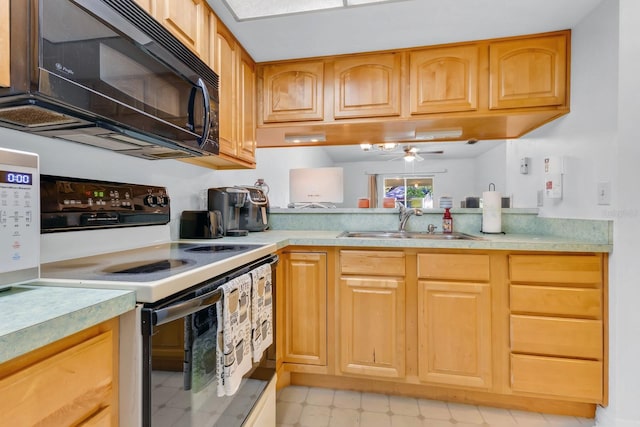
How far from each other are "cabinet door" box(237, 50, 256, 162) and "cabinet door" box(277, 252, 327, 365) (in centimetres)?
73

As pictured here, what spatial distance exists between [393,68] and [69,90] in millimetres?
1731

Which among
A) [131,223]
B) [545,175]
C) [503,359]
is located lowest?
[503,359]

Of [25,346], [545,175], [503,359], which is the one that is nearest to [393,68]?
[545,175]

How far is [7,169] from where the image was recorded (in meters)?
0.67

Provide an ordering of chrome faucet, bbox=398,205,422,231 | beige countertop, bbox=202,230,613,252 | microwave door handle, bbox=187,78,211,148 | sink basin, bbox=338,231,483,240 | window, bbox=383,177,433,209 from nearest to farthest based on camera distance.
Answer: microwave door handle, bbox=187,78,211,148 → beige countertop, bbox=202,230,613,252 → sink basin, bbox=338,231,483,240 → chrome faucet, bbox=398,205,422,231 → window, bbox=383,177,433,209

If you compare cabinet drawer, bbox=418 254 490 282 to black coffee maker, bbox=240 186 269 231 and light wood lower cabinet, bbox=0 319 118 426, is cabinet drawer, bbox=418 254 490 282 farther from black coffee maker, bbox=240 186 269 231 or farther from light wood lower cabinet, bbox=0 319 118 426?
light wood lower cabinet, bbox=0 319 118 426

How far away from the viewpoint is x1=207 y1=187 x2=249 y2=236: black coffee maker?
6.23 feet

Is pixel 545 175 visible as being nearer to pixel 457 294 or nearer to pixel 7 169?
pixel 457 294

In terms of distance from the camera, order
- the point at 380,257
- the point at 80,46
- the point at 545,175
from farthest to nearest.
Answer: the point at 545,175 → the point at 380,257 → the point at 80,46

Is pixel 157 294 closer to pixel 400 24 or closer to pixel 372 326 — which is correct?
pixel 372 326

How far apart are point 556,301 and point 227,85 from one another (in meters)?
2.07

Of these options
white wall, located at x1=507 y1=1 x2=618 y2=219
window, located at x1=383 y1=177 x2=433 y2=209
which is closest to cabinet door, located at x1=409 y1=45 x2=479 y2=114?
white wall, located at x1=507 y1=1 x2=618 y2=219

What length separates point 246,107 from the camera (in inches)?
78.3

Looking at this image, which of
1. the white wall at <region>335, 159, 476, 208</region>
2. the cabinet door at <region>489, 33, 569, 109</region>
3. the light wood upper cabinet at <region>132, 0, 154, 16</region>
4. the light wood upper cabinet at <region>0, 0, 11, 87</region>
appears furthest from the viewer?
the white wall at <region>335, 159, 476, 208</region>
